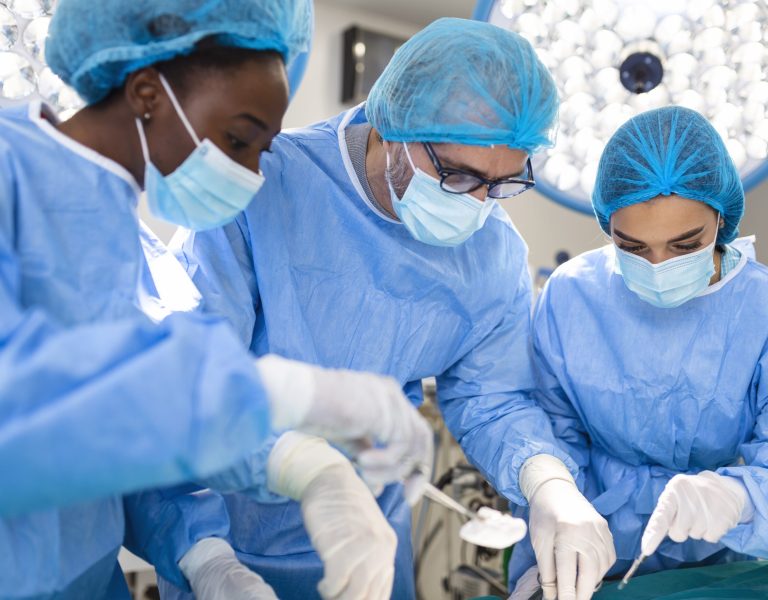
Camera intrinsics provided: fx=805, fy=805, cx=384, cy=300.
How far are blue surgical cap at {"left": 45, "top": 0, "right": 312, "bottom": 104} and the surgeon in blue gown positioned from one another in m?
0.85

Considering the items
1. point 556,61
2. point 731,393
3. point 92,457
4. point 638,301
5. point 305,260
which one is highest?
point 556,61

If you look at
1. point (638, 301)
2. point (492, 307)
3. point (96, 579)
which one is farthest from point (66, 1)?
point (638, 301)

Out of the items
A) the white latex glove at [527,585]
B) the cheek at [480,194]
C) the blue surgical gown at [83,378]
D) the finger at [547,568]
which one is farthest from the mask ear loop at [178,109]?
the white latex glove at [527,585]

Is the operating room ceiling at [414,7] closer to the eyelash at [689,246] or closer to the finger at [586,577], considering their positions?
the eyelash at [689,246]

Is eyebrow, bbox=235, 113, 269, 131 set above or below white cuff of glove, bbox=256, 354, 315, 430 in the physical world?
above

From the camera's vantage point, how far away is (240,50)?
1071 millimetres

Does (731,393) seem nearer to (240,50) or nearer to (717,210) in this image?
(717,210)

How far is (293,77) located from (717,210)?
0.89 metres

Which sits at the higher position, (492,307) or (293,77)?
(293,77)

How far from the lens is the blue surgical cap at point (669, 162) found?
156cm

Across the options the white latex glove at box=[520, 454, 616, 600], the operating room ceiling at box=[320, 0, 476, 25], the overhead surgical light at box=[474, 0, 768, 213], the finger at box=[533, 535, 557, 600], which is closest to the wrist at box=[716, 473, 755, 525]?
the white latex glove at box=[520, 454, 616, 600]

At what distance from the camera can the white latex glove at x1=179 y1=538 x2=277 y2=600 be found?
1.15 m

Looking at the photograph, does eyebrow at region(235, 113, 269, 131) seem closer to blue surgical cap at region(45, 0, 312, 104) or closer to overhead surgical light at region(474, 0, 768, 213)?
blue surgical cap at region(45, 0, 312, 104)

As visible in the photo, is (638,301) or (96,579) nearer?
(96,579)
